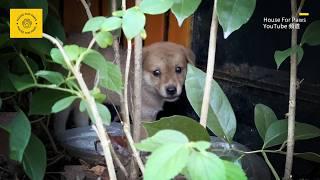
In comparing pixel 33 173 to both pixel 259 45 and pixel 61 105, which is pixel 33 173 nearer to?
pixel 61 105

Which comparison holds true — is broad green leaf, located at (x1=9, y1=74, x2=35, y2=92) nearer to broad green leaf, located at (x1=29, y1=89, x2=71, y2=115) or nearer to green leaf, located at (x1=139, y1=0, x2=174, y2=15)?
broad green leaf, located at (x1=29, y1=89, x2=71, y2=115)

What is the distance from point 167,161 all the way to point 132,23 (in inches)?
9.6

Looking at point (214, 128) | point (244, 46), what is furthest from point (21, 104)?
point (244, 46)

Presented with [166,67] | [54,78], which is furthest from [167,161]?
[166,67]

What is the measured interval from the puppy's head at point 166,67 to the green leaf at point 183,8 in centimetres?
142

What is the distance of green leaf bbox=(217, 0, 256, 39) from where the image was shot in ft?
3.18

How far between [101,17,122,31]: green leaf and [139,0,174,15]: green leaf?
4cm

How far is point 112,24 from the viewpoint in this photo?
79 cm

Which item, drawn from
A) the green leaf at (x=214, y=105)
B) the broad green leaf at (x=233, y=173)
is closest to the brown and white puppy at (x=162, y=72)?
the green leaf at (x=214, y=105)

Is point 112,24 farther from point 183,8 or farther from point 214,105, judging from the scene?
point 214,105

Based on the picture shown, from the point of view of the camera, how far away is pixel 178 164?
0.61 m

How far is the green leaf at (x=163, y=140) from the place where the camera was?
67 centimetres

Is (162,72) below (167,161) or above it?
below

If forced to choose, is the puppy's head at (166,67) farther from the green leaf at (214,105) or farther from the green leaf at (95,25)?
the green leaf at (95,25)
